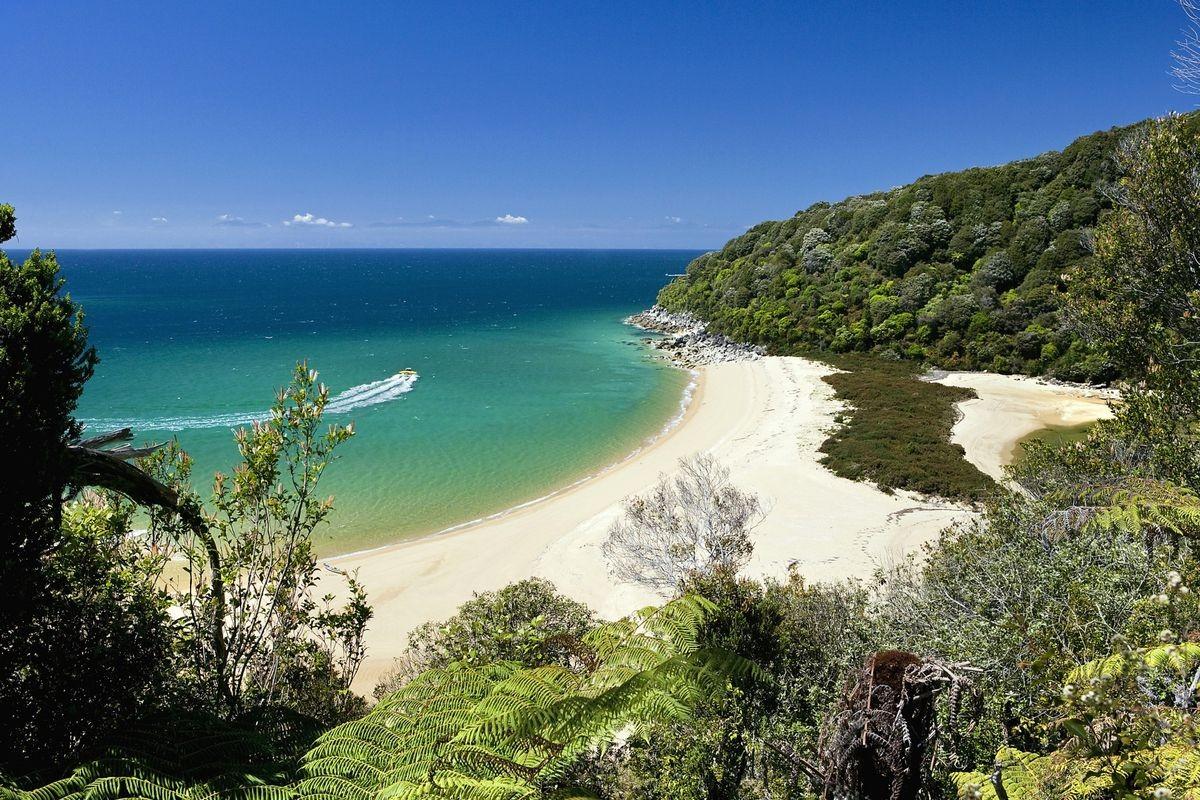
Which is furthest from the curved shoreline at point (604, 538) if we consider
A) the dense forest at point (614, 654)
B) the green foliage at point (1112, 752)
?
the green foliage at point (1112, 752)

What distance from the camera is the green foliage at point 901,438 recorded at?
2181 cm

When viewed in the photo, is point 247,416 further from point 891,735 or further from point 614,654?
point 891,735

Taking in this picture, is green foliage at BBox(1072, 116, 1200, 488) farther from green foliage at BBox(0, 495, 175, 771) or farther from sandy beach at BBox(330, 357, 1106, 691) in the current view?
green foliage at BBox(0, 495, 175, 771)

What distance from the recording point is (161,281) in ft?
454

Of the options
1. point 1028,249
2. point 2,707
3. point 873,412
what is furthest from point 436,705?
point 1028,249

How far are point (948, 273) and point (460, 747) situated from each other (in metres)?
51.4

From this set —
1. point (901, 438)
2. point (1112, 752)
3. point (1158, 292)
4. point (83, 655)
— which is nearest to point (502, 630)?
point (83, 655)

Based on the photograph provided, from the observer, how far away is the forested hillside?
3825 centimetres

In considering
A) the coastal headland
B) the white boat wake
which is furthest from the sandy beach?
the white boat wake

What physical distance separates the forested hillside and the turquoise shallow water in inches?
523

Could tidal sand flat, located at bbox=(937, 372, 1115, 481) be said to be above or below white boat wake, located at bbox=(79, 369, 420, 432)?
above

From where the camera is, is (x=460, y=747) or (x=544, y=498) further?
(x=544, y=498)

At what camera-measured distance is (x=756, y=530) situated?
18.5 m

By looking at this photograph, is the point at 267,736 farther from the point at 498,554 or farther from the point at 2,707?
the point at 498,554
